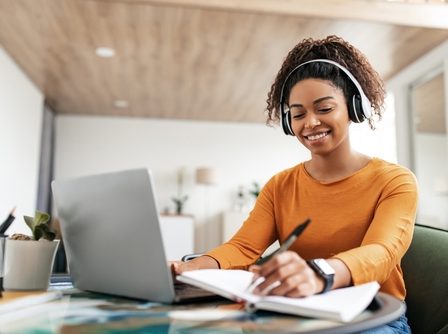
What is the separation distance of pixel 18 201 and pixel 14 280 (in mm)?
4294

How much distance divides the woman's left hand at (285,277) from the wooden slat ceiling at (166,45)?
2.75 m

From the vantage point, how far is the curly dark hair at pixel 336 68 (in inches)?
42.2

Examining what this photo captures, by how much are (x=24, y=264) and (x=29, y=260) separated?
0.03ft

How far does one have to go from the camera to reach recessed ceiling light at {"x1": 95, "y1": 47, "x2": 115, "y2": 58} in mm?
4254

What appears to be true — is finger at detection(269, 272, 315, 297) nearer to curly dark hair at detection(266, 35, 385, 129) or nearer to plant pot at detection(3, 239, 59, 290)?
plant pot at detection(3, 239, 59, 290)

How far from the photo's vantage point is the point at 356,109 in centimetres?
109

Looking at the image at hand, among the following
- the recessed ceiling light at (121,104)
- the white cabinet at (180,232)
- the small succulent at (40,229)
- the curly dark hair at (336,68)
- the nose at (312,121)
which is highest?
the recessed ceiling light at (121,104)

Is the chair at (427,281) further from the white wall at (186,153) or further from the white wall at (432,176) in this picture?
the white wall at (186,153)

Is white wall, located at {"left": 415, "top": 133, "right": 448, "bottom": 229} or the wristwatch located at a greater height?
white wall, located at {"left": 415, "top": 133, "right": 448, "bottom": 229}

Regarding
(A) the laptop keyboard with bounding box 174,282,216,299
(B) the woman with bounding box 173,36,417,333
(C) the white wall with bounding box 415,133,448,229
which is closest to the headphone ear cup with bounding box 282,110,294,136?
(B) the woman with bounding box 173,36,417,333

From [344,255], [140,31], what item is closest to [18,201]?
[140,31]

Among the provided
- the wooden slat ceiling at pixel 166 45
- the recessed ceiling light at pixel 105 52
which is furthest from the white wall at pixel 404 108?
the recessed ceiling light at pixel 105 52

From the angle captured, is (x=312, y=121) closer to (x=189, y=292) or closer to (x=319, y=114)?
(x=319, y=114)

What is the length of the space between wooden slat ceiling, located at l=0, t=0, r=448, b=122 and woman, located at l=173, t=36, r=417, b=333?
222 centimetres
